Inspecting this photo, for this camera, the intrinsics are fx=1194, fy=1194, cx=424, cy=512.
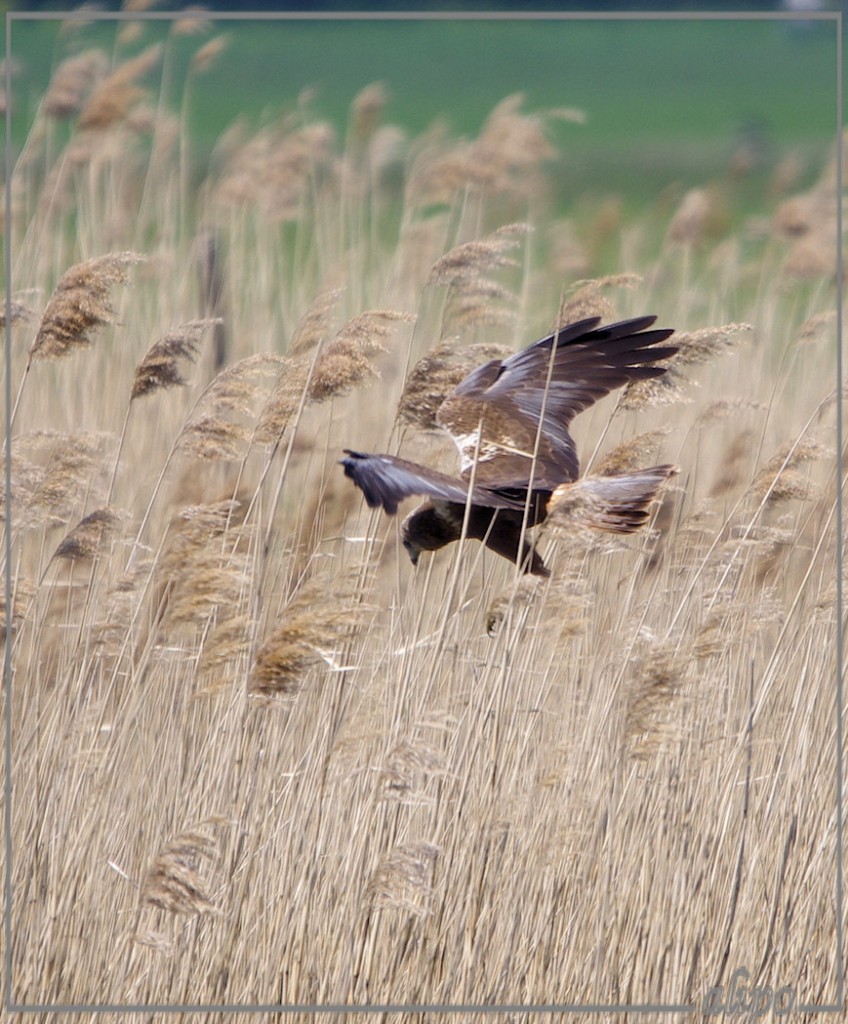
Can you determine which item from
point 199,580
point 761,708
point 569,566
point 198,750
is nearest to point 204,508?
point 199,580

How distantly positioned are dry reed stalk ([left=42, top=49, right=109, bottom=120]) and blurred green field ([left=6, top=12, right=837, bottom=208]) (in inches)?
2.2

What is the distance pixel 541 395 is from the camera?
3.65 meters

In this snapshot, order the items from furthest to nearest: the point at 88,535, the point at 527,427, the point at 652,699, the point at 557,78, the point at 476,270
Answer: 1. the point at 557,78
2. the point at 527,427
3. the point at 476,270
4. the point at 88,535
5. the point at 652,699

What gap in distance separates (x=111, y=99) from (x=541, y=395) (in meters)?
2.31

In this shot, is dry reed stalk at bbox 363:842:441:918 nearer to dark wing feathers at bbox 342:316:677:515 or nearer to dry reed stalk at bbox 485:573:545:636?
dry reed stalk at bbox 485:573:545:636

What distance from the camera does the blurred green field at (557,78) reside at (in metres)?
4.93

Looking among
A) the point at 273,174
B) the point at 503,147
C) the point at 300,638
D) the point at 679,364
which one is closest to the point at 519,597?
the point at 300,638

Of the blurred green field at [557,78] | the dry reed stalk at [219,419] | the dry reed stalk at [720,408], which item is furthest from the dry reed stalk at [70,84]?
the dry reed stalk at [720,408]

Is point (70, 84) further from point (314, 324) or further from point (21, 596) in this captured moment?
point (21, 596)

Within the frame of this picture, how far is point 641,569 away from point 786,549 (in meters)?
0.57

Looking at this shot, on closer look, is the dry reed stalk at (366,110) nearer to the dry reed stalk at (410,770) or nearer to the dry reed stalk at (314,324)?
the dry reed stalk at (314,324)

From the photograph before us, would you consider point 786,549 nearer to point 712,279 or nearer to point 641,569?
point 641,569

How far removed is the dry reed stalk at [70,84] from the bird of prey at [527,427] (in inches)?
91.2

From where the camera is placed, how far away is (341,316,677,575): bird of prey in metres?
3.25
